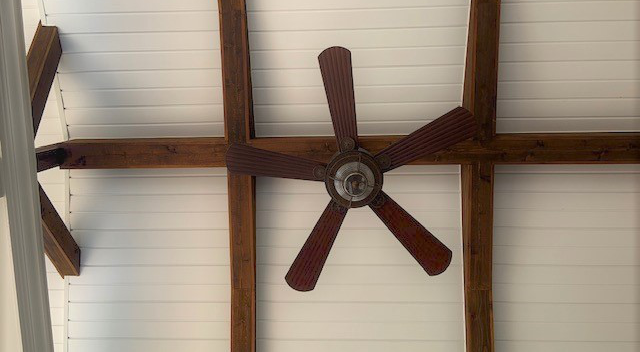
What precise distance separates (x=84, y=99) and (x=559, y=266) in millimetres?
4168

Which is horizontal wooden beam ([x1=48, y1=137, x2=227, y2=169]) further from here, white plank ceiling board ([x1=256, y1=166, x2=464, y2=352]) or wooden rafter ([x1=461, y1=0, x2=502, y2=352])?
wooden rafter ([x1=461, y1=0, x2=502, y2=352])

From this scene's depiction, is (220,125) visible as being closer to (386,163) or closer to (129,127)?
(129,127)

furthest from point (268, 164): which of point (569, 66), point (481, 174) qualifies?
point (569, 66)

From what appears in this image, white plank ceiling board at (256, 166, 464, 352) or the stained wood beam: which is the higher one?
the stained wood beam

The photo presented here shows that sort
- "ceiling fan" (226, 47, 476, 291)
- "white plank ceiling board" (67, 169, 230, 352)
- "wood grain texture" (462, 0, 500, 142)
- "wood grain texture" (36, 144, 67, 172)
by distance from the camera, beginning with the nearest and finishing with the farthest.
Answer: "ceiling fan" (226, 47, 476, 291), "wood grain texture" (462, 0, 500, 142), "wood grain texture" (36, 144, 67, 172), "white plank ceiling board" (67, 169, 230, 352)

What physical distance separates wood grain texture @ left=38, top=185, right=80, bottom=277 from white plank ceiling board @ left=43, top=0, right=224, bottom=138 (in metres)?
0.78

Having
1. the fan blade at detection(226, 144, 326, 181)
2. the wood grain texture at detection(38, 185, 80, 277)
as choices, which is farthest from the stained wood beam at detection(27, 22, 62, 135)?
the fan blade at detection(226, 144, 326, 181)

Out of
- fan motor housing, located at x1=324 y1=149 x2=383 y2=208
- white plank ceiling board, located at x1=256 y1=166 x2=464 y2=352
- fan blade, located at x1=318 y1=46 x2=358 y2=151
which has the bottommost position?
white plank ceiling board, located at x1=256 y1=166 x2=464 y2=352

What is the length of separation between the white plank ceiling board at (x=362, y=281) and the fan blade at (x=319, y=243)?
1.39 meters

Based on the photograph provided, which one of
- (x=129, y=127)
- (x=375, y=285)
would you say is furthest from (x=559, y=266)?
(x=129, y=127)

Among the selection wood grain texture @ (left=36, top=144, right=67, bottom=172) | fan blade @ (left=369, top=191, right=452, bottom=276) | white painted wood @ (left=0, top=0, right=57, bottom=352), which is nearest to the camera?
white painted wood @ (left=0, top=0, right=57, bottom=352)

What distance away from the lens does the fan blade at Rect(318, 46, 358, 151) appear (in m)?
3.08

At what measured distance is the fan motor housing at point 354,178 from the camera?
10.8 ft

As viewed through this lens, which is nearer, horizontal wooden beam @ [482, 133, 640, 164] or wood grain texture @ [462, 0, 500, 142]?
wood grain texture @ [462, 0, 500, 142]
